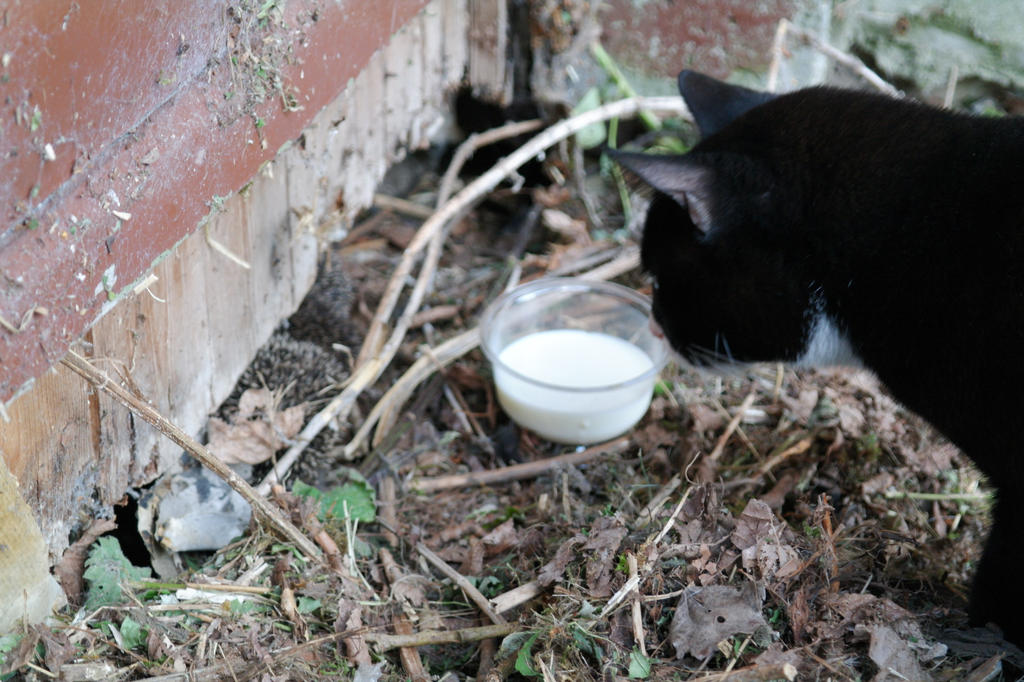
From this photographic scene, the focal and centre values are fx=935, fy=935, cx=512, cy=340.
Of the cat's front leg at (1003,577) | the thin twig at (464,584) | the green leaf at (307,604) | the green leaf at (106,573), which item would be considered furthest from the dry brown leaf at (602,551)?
the green leaf at (106,573)

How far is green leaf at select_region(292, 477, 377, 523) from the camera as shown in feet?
9.44

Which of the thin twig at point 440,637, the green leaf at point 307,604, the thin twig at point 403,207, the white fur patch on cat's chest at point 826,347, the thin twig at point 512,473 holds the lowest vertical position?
the thin twig at point 512,473

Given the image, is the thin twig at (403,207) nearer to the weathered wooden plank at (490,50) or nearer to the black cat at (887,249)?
the weathered wooden plank at (490,50)

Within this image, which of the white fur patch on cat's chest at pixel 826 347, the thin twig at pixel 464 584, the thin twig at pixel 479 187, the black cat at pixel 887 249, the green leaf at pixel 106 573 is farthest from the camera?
the thin twig at pixel 479 187

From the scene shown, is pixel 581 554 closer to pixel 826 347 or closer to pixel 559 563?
pixel 559 563

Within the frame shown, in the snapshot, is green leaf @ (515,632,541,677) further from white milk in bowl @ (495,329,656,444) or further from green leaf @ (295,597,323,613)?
white milk in bowl @ (495,329,656,444)

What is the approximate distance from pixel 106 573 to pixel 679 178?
1811mm

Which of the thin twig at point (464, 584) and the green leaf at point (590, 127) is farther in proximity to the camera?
the green leaf at point (590, 127)

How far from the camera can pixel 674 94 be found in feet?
15.9

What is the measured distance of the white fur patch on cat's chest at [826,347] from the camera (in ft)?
8.72

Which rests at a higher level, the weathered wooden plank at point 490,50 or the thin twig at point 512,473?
the weathered wooden plank at point 490,50

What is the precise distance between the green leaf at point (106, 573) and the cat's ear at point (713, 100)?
6.86ft

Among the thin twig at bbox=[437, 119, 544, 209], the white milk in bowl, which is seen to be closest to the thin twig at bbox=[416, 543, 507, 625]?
the white milk in bowl

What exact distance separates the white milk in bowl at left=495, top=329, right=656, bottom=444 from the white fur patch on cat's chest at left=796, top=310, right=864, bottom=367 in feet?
2.11
